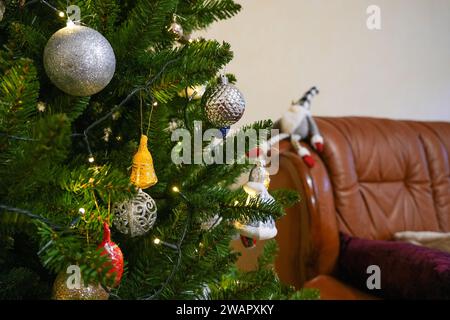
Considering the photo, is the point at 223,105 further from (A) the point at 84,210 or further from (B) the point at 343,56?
(B) the point at 343,56

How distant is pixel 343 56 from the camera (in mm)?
1914

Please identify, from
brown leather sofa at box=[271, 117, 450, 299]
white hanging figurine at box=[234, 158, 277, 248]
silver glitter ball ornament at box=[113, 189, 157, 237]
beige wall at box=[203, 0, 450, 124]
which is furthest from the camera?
beige wall at box=[203, 0, 450, 124]

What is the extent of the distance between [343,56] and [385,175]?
25.5 inches

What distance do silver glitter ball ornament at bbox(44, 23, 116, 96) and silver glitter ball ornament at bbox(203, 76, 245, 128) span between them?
0.17m

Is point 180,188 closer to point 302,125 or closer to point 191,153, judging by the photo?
point 191,153

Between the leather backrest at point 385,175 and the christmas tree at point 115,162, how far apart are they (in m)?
0.91

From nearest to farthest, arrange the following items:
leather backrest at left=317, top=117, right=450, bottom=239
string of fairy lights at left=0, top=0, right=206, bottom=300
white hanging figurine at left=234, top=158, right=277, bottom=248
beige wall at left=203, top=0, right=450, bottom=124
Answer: string of fairy lights at left=0, top=0, right=206, bottom=300 < white hanging figurine at left=234, top=158, right=277, bottom=248 < leather backrest at left=317, top=117, right=450, bottom=239 < beige wall at left=203, top=0, right=450, bottom=124

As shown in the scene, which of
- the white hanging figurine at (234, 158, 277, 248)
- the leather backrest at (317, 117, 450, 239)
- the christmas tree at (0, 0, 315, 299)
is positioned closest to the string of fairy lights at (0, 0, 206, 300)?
the christmas tree at (0, 0, 315, 299)

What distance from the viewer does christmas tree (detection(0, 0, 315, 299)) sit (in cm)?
36

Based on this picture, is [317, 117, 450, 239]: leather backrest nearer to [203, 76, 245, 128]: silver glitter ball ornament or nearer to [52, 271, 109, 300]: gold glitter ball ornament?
[203, 76, 245, 128]: silver glitter ball ornament

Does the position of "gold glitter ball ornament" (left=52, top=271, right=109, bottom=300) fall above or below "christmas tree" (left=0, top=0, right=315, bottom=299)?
below

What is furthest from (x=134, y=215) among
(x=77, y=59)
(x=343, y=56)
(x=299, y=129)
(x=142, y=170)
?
(x=343, y=56)
